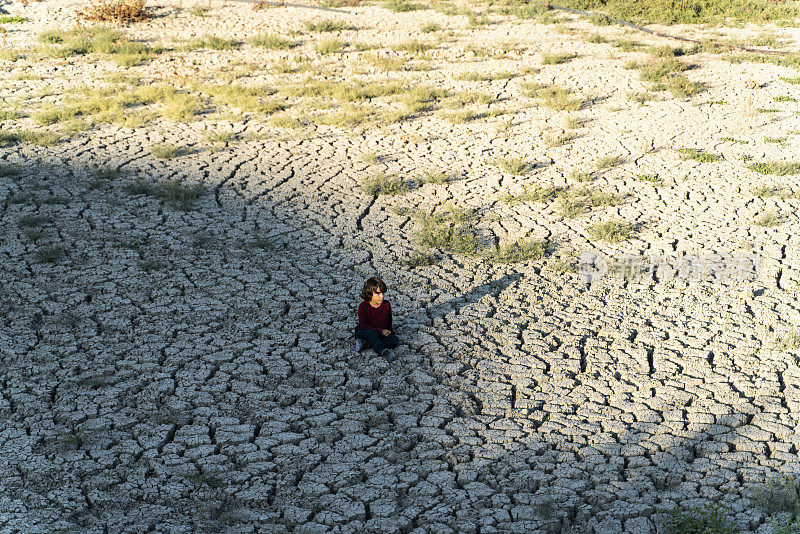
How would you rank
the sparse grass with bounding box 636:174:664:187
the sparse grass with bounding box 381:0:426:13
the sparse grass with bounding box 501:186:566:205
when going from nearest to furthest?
the sparse grass with bounding box 501:186:566:205 → the sparse grass with bounding box 636:174:664:187 → the sparse grass with bounding box 381:0:426:13

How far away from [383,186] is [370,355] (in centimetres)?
311

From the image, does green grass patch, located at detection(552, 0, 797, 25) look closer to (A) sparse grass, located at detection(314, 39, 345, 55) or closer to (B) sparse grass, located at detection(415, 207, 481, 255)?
(A) sparse grass, located at detection(314, 39, 345, 55)

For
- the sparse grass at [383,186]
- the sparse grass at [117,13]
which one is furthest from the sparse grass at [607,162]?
the sparse grass at [117,13]

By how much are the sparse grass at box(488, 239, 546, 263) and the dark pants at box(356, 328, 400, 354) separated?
1761 millimetres

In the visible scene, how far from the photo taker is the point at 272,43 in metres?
13.2

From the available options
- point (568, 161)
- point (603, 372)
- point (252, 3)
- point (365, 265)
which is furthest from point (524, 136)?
point (252, 3)

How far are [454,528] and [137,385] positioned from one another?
2458mm

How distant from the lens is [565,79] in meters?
11.8

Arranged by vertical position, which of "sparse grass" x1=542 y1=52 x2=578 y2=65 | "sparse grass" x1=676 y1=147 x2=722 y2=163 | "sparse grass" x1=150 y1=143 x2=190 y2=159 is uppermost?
"sparse grass" x1=542 y1=52 x2=578 y2=65

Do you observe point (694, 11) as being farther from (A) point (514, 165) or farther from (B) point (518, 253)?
(B) point (518, 253)

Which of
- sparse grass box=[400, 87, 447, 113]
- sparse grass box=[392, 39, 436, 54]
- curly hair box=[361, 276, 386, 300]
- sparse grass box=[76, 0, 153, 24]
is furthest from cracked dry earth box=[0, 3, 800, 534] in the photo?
sparse grass box=[76, 0, 153, 24]

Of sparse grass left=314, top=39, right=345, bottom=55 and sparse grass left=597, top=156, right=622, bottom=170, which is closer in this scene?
sparse grass left=597, top=156, right=622, bottom=170

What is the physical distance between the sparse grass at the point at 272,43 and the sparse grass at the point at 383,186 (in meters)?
5.60

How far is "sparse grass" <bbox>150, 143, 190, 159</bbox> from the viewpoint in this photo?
9102 millimetres
